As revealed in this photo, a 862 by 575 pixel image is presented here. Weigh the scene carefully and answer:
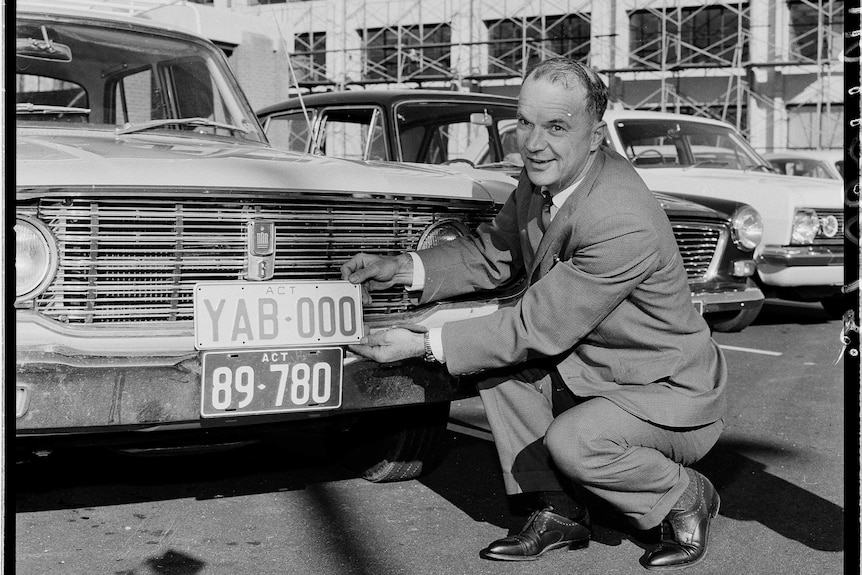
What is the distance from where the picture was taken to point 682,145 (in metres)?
8.45

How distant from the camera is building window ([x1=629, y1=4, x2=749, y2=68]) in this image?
25.9 m

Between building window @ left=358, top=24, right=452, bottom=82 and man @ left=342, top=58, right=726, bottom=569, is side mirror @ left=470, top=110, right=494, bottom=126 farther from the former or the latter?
building window @ left=358, top=24, right=452, bottom=82

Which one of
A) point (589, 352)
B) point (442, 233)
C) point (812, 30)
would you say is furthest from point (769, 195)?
point (812, 30)

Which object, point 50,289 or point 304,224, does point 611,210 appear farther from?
point 50,289

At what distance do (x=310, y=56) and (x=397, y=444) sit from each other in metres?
27.0

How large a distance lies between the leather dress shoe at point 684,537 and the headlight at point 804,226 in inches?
203

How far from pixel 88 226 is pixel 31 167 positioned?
217 millimetres

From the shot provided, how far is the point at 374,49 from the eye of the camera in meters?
29.8

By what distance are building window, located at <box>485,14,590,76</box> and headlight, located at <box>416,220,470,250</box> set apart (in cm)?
2437

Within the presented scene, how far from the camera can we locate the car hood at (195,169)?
298 centimetres

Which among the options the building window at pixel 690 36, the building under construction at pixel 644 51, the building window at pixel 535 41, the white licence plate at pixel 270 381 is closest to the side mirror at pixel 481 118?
the white licence plate at pixel 270 381

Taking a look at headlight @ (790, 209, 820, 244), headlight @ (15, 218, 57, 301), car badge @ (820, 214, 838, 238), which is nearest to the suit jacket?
headlight @ (15, 218, 57, 301)

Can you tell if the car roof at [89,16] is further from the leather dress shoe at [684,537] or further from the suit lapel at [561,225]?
the leather dress shoe at [684,537]

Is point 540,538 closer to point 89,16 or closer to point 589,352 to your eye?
point 589,352
